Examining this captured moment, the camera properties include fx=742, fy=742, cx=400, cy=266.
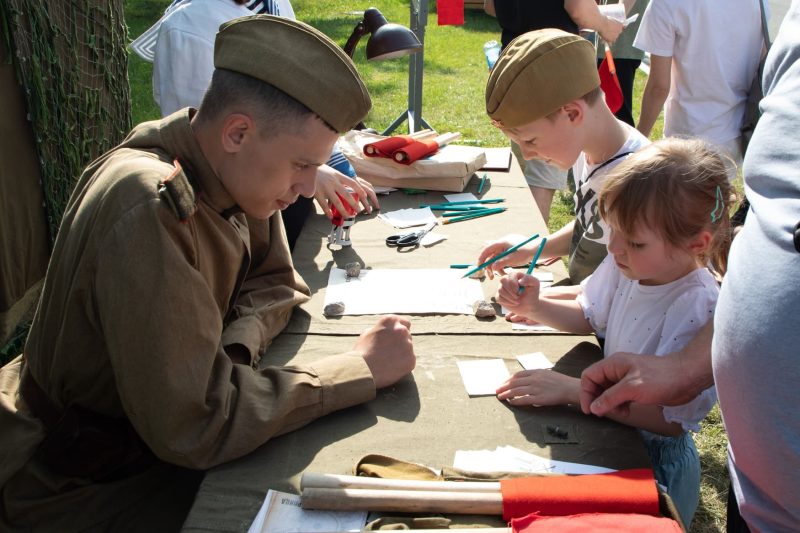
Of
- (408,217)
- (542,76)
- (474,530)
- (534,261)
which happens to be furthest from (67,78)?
(474,530)

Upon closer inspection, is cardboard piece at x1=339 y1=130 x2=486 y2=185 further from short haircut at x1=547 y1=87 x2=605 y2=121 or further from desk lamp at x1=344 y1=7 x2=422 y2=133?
short haircut at x1=547 y1=87 x2=605 y2=121

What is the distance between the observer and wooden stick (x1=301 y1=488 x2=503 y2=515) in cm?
129

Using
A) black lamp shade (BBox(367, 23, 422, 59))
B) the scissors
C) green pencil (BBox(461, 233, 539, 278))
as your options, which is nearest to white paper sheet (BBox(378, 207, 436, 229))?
the scissors

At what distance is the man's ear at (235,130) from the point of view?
1537 mm

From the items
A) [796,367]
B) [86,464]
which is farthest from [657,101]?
[86,464]

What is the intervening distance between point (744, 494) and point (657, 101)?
2.88 m

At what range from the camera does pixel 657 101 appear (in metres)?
3.72

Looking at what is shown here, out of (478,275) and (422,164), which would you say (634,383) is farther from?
(422,164)

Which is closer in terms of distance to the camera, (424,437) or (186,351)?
(186,351)

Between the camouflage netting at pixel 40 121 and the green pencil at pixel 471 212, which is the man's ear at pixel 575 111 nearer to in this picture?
the green pencil at pixel 471 212

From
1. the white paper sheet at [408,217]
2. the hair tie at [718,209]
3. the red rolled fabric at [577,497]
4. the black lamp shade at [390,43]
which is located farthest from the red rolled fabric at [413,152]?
the red rolled fabric at [577,497]

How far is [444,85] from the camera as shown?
8.86 meters

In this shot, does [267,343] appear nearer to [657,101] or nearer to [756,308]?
[756,308]

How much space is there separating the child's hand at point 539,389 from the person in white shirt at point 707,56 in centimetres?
213
